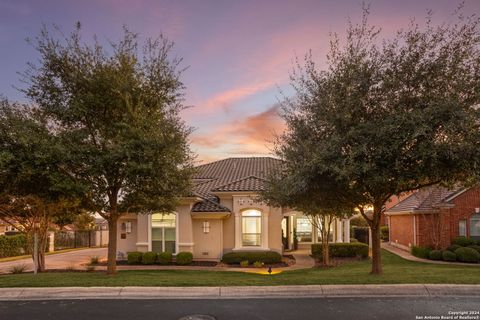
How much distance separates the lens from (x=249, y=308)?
9297 mm

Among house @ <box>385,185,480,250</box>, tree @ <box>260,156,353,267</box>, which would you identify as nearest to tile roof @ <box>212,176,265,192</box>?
tree @ <box>260,156,353,267</box>

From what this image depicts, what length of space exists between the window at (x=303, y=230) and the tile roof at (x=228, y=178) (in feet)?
14.1

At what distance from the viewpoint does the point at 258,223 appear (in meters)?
24.3

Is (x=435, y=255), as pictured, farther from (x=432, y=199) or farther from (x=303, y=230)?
(x=303, y=230)

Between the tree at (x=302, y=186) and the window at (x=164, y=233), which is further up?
the tree at (x=302, y=186)

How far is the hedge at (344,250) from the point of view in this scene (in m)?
24.5

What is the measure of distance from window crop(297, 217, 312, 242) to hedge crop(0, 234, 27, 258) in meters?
18.3

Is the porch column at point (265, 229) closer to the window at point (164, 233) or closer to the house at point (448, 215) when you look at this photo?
the window at point (164, 233)

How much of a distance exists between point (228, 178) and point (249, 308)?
798 inches

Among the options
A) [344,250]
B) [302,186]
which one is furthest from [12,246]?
[302,186]

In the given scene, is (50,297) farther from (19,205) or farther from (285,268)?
(285,268)

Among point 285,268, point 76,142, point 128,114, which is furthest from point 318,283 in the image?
point 285,268

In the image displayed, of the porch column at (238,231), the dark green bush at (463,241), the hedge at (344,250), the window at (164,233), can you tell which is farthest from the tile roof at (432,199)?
the window at (164,233)

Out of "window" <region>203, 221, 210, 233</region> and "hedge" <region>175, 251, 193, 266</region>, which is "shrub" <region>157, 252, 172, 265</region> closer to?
"hedge" <region>175, 251, 193, 266</region>
